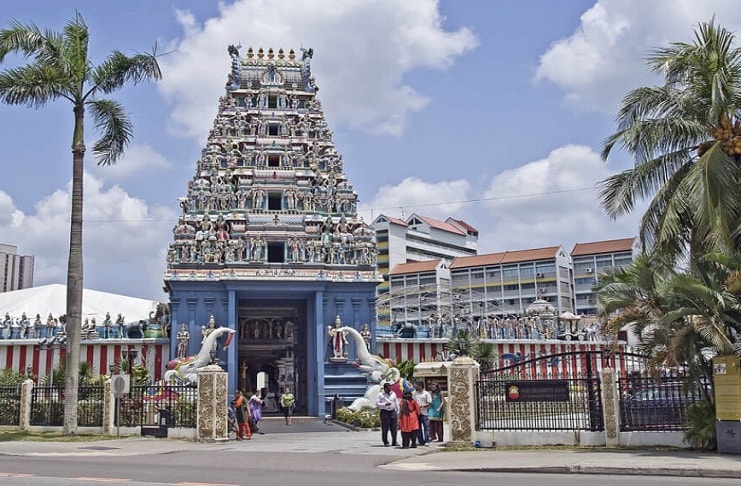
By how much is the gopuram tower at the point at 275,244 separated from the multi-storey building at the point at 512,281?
46.8 m

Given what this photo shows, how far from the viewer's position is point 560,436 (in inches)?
746

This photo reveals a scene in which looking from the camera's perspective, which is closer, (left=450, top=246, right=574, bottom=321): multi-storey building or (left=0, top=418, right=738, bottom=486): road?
(left=0, top=418, right=738, bottom=486): road

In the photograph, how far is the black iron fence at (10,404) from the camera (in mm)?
26766

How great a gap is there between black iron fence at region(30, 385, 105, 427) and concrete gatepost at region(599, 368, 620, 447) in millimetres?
15070

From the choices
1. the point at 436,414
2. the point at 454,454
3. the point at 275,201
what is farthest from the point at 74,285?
the point at 275,201

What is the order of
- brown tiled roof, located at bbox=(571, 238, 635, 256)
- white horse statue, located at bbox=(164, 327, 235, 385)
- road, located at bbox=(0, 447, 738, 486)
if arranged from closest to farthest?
1. road, located at bbox=(0, 447, 738, 486)
2. white horse statue, located at bbox=(164, 327, 235, 385)
3. brown tiled roof, located at bbox=(571, 238, 635, 256)

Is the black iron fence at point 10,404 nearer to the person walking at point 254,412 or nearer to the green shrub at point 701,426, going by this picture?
the person walking at point 254,412

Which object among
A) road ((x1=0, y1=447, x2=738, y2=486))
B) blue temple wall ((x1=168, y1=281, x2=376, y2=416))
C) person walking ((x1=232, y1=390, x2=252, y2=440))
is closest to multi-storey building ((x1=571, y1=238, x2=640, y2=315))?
blue temple wall ((x1=168, y1=281, x2=376, y2=416))

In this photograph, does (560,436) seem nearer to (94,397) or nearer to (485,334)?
(94,397)

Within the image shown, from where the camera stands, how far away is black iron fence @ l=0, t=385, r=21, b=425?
87.8 feet

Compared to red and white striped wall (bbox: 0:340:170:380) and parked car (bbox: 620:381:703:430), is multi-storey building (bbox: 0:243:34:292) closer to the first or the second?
red and white striped wall (bbox: 0:340:170:380)

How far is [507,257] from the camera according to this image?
94.2m

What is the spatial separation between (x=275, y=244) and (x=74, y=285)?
16.3m

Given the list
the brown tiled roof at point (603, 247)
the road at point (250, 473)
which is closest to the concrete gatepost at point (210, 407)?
the road at point (250, 473)
